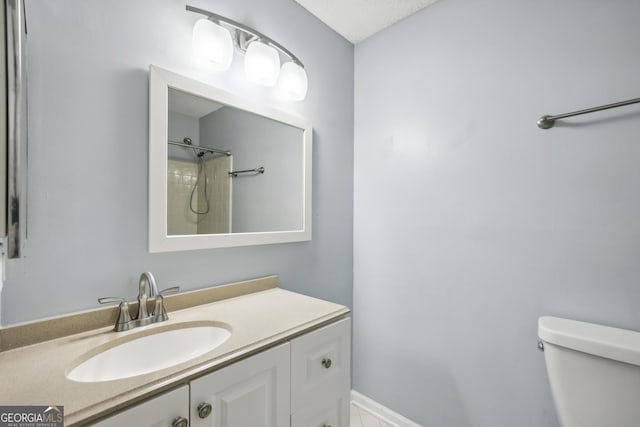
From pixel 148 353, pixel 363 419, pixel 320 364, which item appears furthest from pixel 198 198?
pixel 363 419

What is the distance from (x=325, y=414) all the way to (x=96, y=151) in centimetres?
116

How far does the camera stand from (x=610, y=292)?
100cm

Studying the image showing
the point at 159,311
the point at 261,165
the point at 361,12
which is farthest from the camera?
the point at 361,12

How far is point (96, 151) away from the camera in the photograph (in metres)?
0.88

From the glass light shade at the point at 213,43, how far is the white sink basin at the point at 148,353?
0.99 m

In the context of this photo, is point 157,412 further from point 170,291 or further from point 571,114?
point 571,114

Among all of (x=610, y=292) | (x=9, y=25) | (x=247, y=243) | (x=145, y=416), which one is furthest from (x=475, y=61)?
(x=145, y=416)

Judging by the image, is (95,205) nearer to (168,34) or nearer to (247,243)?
(247,243)

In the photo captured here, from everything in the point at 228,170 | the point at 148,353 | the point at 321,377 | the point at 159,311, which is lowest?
the point at 321,377

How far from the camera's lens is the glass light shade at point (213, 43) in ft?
3.43

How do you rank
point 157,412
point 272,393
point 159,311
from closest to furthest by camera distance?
point 157,412 → point 272,393 → point 159,311

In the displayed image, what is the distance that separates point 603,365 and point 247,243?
132 cm

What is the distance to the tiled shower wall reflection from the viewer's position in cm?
101

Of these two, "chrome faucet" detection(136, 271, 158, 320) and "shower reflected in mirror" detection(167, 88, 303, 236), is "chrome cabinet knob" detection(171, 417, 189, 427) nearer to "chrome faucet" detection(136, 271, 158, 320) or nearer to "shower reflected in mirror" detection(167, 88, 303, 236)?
"chrome faucet" detection(136, 271, 158, 320)
